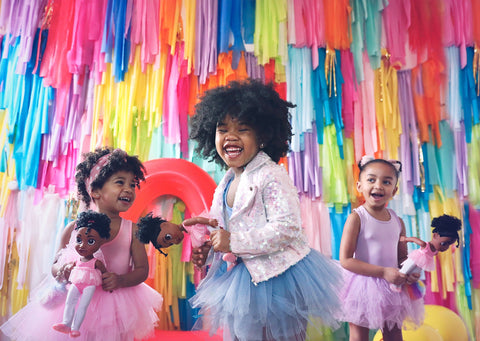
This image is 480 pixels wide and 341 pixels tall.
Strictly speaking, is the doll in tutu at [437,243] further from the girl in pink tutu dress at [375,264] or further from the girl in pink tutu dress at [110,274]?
the girl in pink tutu dress at [110,274]

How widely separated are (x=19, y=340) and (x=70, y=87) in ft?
7.01

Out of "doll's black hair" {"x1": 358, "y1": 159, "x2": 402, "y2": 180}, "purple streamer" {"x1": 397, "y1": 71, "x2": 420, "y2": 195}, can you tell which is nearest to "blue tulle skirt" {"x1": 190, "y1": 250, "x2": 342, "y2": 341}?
"doll's black hair" {"x1": 358, "y1": 159, "x2": 402, "y2": 180}

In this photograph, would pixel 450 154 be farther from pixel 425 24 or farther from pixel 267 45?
pixel 267 45

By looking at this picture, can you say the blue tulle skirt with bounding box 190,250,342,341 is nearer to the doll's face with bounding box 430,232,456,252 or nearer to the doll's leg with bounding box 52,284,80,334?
the doll's leg with bounding box 52,284,80,334

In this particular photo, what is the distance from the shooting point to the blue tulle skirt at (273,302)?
1667 millimetres

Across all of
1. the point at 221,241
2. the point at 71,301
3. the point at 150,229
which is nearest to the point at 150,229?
the point at 150,229

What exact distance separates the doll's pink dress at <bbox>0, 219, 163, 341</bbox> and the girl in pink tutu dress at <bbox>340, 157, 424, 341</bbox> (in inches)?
39.6

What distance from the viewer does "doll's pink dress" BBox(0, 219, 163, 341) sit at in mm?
1989

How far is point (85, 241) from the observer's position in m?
1.92

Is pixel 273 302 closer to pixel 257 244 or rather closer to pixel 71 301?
pixel 257 244

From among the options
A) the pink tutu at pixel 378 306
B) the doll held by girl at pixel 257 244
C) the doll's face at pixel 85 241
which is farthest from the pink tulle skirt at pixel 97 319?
the pink tutu at pixel 378 306

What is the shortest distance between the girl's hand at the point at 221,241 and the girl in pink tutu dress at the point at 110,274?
0.62 metres

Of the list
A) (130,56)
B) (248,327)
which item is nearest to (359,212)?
(248,327)

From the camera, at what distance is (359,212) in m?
2.58
